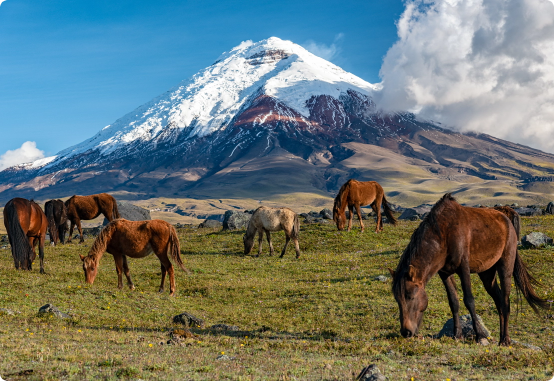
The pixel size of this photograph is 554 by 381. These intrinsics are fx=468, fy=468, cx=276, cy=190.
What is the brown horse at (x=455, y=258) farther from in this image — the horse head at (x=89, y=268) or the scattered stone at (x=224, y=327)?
the horse head at (x=89, y=268)

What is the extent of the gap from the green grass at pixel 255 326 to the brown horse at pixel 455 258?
0.97 meters

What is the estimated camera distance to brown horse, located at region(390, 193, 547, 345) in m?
10.9

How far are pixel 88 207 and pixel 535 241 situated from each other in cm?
3077

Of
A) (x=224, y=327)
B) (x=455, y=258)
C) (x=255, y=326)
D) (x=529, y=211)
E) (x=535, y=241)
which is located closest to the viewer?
(x=455, y=258)

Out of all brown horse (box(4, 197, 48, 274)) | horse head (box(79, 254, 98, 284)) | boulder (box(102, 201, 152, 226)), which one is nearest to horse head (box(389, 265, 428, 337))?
horse head (box(79, 254, 98, 284))

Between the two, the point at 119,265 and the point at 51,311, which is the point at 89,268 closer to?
the point at 119,265

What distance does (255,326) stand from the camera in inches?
591

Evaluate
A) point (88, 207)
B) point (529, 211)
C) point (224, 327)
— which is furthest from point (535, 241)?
point (88, 207)

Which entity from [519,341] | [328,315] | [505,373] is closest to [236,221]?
[328,315]

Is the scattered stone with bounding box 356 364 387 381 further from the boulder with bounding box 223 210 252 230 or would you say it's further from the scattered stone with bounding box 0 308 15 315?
the boulder with bounding box 223 210 252 230

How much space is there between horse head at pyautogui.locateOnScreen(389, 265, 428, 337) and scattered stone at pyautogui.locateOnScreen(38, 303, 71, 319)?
32.8ft

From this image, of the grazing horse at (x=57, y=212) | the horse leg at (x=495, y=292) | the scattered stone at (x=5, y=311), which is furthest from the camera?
the grazing horse at (x=57, y=212)

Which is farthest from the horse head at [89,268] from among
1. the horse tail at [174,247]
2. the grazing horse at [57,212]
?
the grazing horse at [57,212]

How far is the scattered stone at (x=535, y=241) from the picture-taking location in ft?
Result: 82.2
